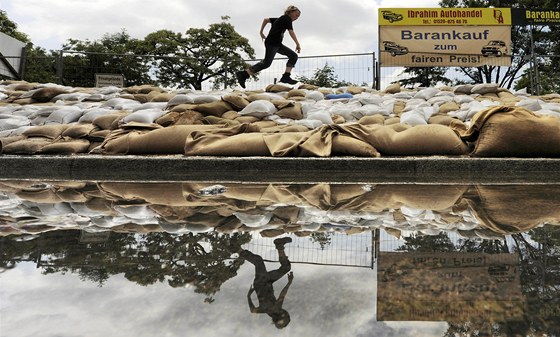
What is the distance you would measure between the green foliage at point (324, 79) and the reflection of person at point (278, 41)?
2.21m

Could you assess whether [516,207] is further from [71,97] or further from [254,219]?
[71,97]

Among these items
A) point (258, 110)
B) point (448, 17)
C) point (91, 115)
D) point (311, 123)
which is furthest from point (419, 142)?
point (448, 17)

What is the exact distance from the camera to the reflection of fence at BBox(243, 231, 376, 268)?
1.26 m

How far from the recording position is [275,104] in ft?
18.1

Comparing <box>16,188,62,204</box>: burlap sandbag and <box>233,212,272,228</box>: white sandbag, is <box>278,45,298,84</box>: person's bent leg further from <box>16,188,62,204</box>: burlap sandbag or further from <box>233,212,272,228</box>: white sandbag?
<box>233,212,272,228</box>: white sandbag

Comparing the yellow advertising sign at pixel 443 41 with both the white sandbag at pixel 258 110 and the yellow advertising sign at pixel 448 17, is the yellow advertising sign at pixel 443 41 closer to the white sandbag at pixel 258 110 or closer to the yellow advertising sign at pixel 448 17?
the yellow advertising sign at pixel 448 17

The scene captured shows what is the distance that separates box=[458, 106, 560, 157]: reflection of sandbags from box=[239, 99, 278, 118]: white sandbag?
98.7 inches

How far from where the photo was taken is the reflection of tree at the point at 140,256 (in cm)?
113

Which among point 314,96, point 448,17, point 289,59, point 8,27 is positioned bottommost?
point 314,96

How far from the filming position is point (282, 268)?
120 centimetres

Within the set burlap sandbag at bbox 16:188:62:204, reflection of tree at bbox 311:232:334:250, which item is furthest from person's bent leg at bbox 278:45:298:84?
reflection of tree at bbox 311:232:334:250

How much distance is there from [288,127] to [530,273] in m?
3.61

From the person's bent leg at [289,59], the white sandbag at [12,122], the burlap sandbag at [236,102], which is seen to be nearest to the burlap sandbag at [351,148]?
the burlap sandbag at [236,102]

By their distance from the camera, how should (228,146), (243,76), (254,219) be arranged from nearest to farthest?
1. (254,219)
2. (228,146)
3. (243,76)
